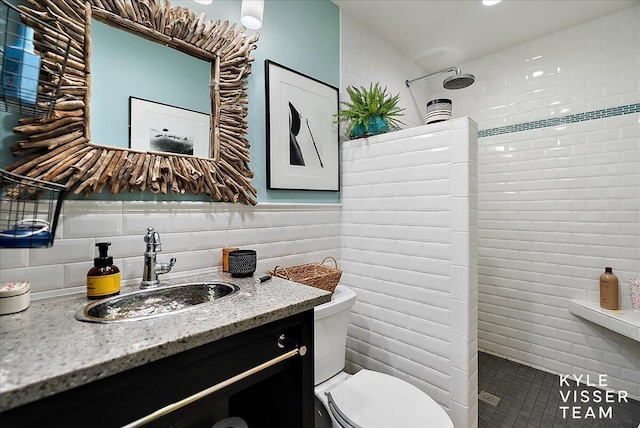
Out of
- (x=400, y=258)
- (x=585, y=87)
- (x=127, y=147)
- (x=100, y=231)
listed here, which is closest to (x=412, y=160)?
(x=400, y=258)

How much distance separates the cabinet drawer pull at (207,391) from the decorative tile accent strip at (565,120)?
2.53 metres

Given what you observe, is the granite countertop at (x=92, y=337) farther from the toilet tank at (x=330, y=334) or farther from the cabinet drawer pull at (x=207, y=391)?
the toilet tank at (x=330, y=334)

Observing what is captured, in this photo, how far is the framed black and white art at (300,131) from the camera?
1.66 metres

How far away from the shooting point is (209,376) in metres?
0.77

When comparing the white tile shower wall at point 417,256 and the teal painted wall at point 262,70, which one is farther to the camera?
the white tile shower wall at point 417,256

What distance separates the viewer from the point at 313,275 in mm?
1596

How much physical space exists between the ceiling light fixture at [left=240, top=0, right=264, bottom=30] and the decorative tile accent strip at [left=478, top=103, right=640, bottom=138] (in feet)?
7.20

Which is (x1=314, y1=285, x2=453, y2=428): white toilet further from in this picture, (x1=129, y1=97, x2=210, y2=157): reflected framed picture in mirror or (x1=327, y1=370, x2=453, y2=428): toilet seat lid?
(x1=129, y1=97, x2=210, y2=157): reflected framed picture in mirror

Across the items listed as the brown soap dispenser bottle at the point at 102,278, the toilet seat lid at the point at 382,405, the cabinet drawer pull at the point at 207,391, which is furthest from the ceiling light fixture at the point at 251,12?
the toilet seat lid at the point at 382,405

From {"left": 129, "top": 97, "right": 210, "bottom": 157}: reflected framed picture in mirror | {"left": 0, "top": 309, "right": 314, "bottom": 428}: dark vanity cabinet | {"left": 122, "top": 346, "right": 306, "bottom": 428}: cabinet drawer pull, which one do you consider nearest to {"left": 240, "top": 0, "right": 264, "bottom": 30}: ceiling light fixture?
{"left": 129, "top": 97, "right": 210, "bottom": 157}: reflected framed picture in mirror

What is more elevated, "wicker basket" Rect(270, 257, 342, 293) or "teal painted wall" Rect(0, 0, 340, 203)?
"teal painted wall" Rect(0, 0, 340, 203)

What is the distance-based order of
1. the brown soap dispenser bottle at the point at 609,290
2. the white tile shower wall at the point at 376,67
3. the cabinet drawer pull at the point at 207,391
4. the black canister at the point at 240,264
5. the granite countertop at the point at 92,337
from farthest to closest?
the white tile shower wall at the point at 376,67 → the brown soap dispenser bottle at the point at 609,290 → the black canister at the point at 240,264 → the cabinet drawer pull at the point at 207,391 → the granite countertop at the point at 92,337

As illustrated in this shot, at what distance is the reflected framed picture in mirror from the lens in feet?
3.93

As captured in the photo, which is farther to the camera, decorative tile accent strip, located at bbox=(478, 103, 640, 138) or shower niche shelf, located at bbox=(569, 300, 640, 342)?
decorative tile accent strip, located at bbox=(478, 103, 640, 138)
